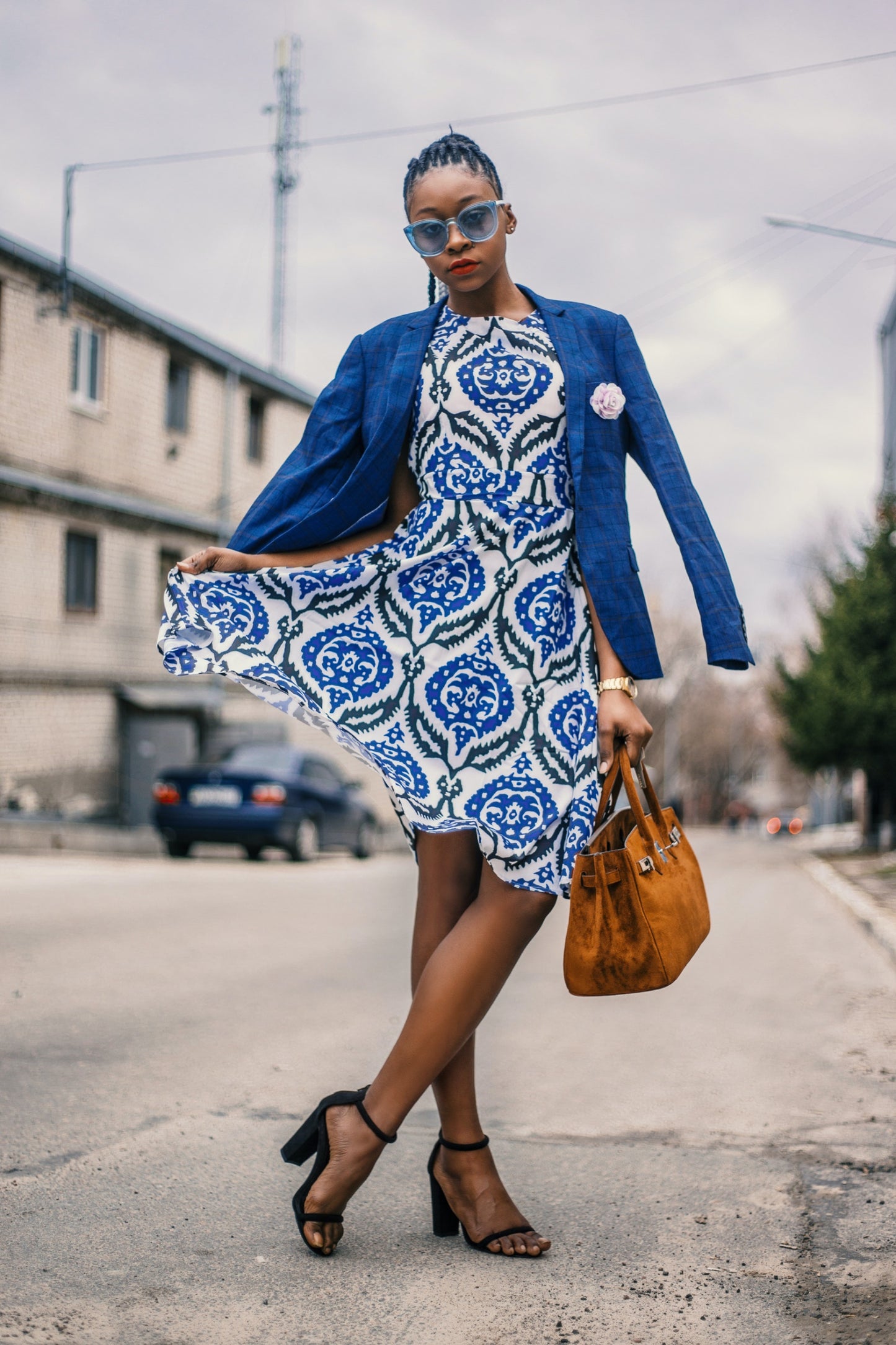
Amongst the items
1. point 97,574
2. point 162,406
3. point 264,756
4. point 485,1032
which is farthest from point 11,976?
point 162,406

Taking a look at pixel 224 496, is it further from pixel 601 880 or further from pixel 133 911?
pixel 601 880

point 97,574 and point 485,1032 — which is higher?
point 97,574

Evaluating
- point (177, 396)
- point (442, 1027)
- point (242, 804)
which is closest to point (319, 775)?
point (242, 804)

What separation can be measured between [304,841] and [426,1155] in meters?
11.4

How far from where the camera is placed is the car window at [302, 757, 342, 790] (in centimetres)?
1483

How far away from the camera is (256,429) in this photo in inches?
992

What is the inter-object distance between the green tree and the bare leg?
71.0 ft

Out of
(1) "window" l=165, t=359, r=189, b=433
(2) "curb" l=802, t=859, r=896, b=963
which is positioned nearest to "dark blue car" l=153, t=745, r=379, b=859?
(2) "curb" l=802, t=859, r=896, b=963

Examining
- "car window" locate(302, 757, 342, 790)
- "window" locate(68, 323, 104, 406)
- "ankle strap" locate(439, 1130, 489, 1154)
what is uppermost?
"window" locate(68, 323, 104, 406)

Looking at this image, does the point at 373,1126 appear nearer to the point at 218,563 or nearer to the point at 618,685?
the point at 618,685

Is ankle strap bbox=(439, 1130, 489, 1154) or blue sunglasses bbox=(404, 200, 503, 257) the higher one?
blue sunglasses bbox=(404, 200, 503, 257)

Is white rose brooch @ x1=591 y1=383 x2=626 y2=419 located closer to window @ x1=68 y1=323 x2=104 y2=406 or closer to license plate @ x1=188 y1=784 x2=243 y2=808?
license plate @ x1=188 y1=784 x2=243 y2=808

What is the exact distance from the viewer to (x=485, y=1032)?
4.89 metres

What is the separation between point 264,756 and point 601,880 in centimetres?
1256
